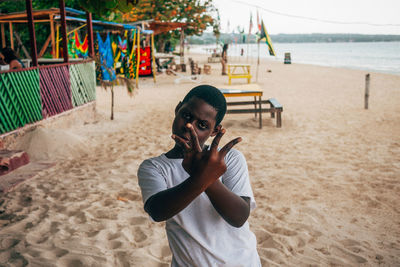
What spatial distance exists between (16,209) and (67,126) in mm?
4184

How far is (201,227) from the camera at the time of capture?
1.41m

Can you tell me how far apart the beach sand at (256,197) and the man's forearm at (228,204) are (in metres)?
1.72

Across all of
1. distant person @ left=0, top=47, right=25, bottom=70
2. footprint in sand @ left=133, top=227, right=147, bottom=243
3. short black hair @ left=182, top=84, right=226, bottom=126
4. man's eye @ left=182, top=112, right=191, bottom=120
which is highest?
distant person @ left=0, top=47, right=25, bottom=70

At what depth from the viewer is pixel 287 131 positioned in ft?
25.5

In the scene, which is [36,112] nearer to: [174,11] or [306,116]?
[306,116]

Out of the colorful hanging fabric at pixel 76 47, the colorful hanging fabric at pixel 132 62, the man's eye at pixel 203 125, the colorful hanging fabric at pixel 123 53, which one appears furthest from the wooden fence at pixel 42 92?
the colorful hanging fabric at pixel 132 62

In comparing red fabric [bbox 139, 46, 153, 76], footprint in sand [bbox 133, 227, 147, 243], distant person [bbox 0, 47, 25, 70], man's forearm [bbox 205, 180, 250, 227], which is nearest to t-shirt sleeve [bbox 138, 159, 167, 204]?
man's forearm [bbox 205, 180, 250, 227]

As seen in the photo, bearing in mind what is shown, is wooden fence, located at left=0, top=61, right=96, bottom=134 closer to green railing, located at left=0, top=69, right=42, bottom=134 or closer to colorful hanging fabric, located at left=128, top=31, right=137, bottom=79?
green railing, located at left=0, top=69, right=42, bottom=134

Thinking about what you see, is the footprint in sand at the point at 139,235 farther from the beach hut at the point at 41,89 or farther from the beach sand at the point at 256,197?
the beach hut at the point at 41,89

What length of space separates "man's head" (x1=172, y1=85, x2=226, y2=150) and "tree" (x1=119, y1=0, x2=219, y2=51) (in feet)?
76.0

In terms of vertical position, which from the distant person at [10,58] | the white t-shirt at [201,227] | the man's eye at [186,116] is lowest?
the white t-shirt at [201,227]

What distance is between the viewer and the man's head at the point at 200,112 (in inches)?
56.3

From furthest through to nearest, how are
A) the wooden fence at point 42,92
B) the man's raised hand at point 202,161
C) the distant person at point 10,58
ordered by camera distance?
the distant person at point 10,58, the wooden fence at point 42,92, the man's raised hand at point 202,161

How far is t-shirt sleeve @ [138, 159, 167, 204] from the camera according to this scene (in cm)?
137
